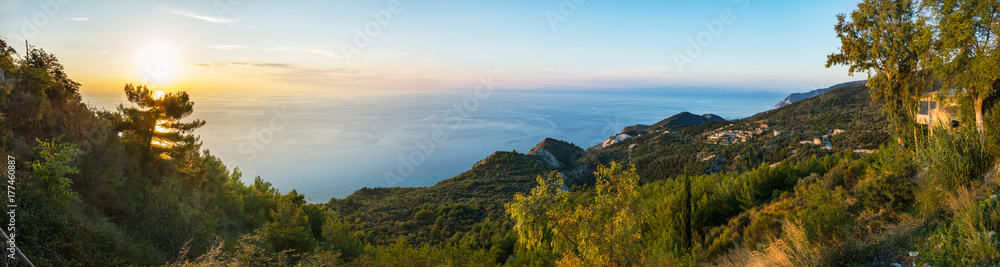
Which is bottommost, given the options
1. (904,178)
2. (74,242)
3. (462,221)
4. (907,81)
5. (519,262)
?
(462,221)

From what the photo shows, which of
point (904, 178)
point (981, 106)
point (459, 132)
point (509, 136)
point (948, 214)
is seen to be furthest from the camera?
point (459, 132)

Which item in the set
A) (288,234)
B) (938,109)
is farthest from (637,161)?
(288,234)

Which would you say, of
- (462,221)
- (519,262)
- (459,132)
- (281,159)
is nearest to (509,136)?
(459,132)

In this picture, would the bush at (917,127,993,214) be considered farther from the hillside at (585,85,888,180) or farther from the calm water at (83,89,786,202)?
the calm water at (83,89,786,202)

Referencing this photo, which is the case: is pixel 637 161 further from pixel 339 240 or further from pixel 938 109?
pixel 339 240

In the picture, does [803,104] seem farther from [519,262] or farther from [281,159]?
[281,159]

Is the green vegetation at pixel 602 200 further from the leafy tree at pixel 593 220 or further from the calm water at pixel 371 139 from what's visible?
the calm water at pixel 371 139

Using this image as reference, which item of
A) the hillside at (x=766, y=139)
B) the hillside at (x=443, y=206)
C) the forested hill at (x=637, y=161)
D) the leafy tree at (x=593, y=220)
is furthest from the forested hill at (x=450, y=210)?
the hillside at (x=766, y=139)

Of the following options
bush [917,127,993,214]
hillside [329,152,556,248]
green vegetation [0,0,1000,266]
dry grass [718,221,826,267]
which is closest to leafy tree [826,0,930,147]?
green vegetation [0,0,1000,266]
